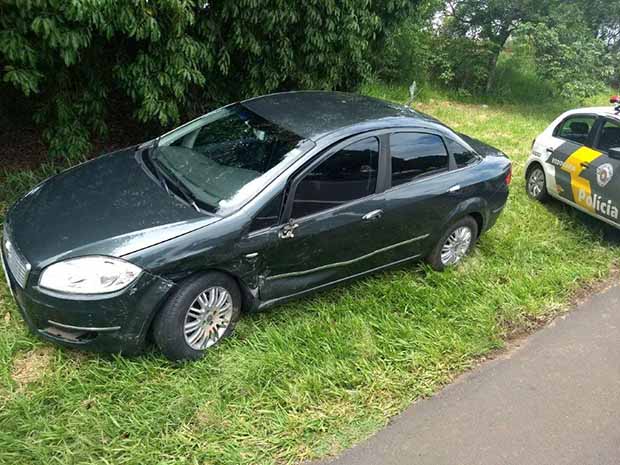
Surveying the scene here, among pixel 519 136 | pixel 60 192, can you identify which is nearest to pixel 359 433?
pixel 60 192

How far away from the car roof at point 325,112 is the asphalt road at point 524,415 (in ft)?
6.24

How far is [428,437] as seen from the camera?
2.89 m

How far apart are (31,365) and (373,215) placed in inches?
93.7

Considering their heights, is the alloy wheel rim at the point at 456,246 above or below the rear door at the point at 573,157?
below

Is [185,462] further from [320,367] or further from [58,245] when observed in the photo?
[58,245]

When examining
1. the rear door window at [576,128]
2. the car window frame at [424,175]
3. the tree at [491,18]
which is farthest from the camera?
the tree at [491,18]

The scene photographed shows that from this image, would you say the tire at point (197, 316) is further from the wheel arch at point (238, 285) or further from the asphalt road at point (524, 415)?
the asphalt road at point (524, 415)

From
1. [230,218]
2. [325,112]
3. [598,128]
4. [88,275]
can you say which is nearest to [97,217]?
[88,275]

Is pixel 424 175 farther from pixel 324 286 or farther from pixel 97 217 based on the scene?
pixel 97 217

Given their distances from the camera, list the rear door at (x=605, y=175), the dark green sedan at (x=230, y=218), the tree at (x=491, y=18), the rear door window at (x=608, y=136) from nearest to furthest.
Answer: the dark green sedan at (x=230, y=218) → the rear door at (x=605, y=175) → the rear door window at (x=608, y=136) → the tree at (x=491, y=18)

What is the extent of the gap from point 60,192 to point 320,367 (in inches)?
81.3

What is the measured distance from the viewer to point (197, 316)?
121 inches

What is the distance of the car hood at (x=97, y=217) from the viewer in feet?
9.29

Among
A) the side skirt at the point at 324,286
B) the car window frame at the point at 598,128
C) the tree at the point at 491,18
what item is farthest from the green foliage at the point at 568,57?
the side skirt at the point at 324,286
